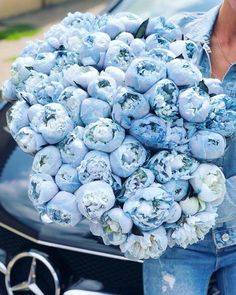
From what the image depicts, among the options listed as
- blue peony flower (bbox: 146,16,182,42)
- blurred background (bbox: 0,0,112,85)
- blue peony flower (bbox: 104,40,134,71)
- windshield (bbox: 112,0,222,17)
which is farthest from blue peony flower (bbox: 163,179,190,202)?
blurred background (bbox: 0,0,112,85)

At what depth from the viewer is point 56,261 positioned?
2494 millimetres

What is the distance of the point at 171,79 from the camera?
1.67 m

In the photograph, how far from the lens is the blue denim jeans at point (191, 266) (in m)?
2.05

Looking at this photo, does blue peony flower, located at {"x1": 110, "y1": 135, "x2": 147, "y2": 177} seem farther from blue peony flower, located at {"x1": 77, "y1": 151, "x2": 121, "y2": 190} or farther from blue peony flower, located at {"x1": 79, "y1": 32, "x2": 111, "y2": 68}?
blue peony flower, located at {"x1": 79, "y1": 32, "x2": 111, "y2": 68}

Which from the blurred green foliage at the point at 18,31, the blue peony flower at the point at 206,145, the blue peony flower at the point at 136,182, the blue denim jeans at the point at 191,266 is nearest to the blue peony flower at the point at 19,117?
the blue peony flower at the point at 136,182

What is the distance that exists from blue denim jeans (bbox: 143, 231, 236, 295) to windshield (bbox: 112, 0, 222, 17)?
5.67 feet

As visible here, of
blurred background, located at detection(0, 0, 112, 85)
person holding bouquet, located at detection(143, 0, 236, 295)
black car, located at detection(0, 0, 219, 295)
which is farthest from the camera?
blurred background, located at detection(0, 0, 112, 85)

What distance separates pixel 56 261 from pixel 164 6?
1715 mm

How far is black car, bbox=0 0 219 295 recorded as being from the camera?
2461 millimetres

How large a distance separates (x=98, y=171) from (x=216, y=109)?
0.33 m

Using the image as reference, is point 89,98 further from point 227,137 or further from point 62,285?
point 62,285

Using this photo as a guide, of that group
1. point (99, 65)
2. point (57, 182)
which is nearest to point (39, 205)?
point (57, 182)

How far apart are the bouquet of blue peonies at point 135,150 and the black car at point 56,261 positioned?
764mm

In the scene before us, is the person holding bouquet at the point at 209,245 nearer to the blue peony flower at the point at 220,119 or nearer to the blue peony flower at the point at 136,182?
the blue peony flower at the point at 220,119
